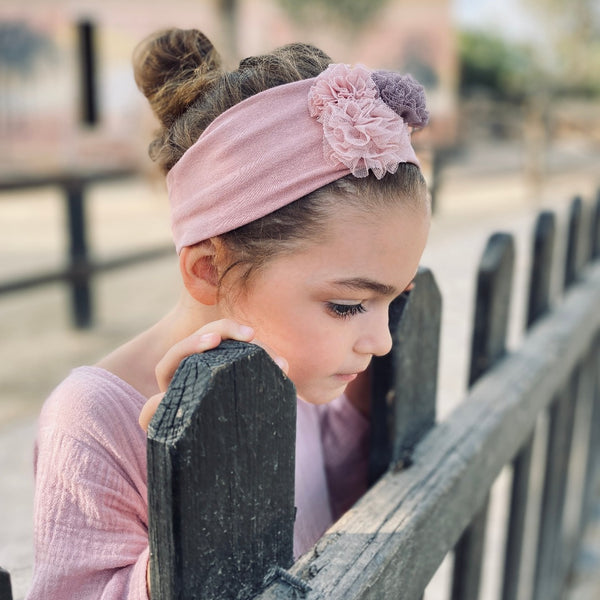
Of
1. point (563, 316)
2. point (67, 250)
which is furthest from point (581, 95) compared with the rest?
point (563, 316)

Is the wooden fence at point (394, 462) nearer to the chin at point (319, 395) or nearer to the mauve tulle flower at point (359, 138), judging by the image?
the chin at point (319, 395)

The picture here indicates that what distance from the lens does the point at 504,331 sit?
1.51 meters

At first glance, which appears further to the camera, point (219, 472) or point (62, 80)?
point (62, 80)

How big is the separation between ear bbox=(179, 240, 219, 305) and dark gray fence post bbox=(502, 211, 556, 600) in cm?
93

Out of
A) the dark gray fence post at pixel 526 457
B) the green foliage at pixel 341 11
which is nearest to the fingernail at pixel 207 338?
the dark gray fence post at pixel 526 457

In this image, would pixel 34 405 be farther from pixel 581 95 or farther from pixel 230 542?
pixel 581 95

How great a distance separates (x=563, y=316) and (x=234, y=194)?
1237 millimetres

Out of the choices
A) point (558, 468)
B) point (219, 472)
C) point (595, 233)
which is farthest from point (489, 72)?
point (219, 472)

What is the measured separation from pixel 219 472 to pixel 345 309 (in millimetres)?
279

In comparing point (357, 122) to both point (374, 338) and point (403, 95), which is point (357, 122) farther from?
point (374, 338)

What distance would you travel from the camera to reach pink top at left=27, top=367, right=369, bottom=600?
0.77 metres

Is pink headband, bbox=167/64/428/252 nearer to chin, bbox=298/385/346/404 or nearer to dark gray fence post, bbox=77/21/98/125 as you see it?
chin, bbox=298/385/346/404

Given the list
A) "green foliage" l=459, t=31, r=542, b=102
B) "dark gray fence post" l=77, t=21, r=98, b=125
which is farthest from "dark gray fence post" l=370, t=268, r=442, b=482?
"green foliage" l=459, t=31, r=542, b=102

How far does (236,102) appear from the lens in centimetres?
92
